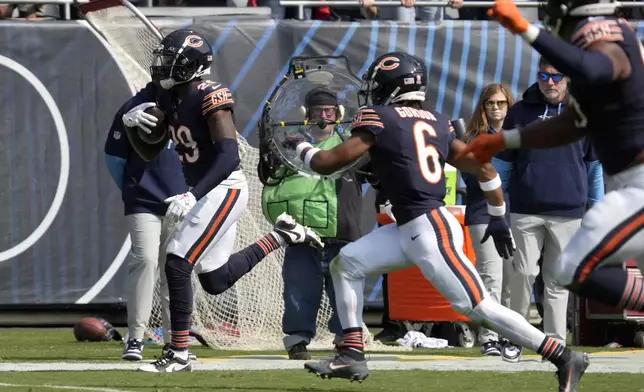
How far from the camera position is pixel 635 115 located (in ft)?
18.6

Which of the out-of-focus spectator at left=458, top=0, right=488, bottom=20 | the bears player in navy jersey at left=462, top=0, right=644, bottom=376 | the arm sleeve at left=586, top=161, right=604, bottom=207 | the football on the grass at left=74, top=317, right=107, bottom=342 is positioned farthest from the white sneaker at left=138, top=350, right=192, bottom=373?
the out-of-focus spectator at left=458, top=0, right=488, bottom=20

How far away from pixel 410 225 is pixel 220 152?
3.91 feet

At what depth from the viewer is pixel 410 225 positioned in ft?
22.9

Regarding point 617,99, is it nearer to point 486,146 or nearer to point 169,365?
point 486,146

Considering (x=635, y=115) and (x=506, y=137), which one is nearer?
(x=635, y=115)

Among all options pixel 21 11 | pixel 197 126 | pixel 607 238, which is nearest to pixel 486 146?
pixel 607 238

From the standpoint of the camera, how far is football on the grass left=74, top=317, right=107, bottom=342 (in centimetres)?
1040

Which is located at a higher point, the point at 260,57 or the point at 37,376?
the point at 260,57

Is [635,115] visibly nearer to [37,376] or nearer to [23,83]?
[37,376]

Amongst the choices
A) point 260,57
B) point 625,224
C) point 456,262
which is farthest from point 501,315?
point 260,57

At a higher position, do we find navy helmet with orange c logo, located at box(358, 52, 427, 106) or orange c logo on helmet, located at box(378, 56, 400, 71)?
orange c logo on helmet, located at box(378, 56, 400, 71)

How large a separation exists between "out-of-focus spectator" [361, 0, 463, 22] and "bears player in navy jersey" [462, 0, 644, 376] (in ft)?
19.2

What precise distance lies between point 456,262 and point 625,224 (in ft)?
4.73

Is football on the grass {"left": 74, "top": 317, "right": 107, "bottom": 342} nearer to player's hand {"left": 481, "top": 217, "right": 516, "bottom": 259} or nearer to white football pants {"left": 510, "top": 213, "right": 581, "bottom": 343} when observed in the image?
white football pants {"left": 510, "top": 213, "right": 581, "bottom": 343}
